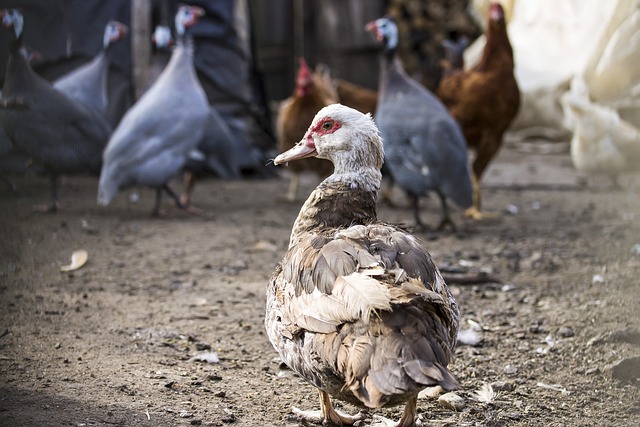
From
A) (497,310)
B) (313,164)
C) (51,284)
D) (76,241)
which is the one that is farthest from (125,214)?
(497,310)

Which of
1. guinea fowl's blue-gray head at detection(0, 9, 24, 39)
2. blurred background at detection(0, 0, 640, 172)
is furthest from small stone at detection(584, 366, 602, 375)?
blurred background at detection(0, 0, 640, 172)

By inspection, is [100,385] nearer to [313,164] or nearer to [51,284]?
[51,284]

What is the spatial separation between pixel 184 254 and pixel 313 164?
192 centimetres

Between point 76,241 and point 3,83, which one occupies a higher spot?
point 3,83

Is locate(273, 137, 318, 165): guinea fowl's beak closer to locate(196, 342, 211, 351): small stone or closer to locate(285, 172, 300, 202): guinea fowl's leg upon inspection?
locate(196, 342, 211, 351): small stone

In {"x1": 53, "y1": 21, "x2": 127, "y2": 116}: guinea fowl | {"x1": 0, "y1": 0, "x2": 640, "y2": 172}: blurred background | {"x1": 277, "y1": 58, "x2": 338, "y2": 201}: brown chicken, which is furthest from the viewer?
{"x1": 277, "y1": 58, "x2": 338, "y2": 201}: brown chicken

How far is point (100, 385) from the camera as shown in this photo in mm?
2873

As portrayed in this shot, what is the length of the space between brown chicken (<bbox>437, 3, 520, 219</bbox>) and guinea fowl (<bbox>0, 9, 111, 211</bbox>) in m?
2.89

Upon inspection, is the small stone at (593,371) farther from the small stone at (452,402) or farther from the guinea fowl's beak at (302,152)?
the guinea fowl's beak at (302,152)

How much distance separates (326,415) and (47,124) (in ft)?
8.20

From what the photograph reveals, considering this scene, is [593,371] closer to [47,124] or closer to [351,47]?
[47,124]

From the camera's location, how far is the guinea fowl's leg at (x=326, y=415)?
8.89ft

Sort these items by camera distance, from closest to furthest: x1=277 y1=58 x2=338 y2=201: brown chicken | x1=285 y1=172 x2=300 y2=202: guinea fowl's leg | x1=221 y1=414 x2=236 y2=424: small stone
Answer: x1=221 y1=414 x2=236 y2=424: small stone < x1=277 y1=58 x2=338 y2=201: brown chicken < x1=285 y1=172 x2=300 y2=202: guinea fowl's leg

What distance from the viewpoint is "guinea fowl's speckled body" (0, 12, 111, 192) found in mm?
2668
